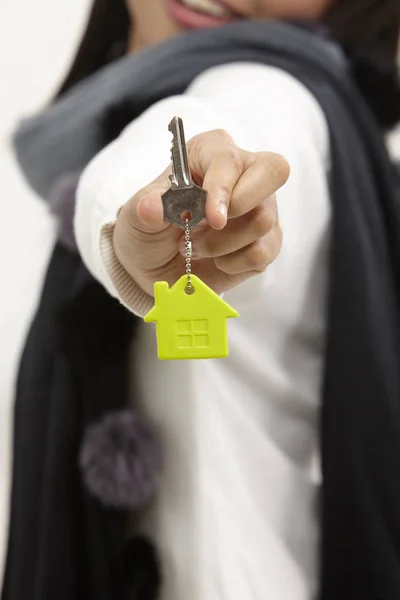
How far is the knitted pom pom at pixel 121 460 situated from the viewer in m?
0.37

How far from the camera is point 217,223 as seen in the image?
0.61 ft

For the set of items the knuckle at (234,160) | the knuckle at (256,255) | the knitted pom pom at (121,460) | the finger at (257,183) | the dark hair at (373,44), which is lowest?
the knitted pom pom at (121,460)

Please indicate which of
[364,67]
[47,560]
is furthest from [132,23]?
[47,560]

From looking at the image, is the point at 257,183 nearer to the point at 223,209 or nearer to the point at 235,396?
the point at 223,209

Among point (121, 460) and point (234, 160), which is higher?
point (234, 160)

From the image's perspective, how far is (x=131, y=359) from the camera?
0.39 metres

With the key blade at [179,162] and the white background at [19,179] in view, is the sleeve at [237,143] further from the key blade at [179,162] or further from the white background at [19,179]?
the white background at [19,179]

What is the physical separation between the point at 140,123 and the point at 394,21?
0.32 meters

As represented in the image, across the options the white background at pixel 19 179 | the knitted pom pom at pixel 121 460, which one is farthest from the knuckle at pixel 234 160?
the white background at pixel 19 179

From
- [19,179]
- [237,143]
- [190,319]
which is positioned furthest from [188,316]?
[19,179]

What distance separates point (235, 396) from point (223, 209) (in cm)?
19

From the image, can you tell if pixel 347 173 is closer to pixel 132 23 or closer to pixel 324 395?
pixel 324 395

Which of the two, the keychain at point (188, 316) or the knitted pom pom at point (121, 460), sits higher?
the keychain at point (188, 316)

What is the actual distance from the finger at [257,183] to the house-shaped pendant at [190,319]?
28mm
